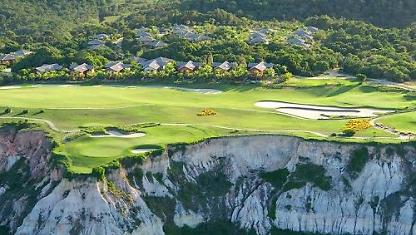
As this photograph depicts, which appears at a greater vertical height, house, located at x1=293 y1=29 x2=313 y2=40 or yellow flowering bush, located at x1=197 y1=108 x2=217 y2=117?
house, located at x1=293 y1=29 x2=313 y2=40

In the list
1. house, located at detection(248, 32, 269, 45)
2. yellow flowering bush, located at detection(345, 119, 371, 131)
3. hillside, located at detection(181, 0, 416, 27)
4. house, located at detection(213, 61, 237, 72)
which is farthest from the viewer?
hillside, located at detection(181, 0, 416, 27)

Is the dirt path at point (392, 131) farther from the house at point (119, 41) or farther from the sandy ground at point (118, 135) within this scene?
the house at point (119, 41)

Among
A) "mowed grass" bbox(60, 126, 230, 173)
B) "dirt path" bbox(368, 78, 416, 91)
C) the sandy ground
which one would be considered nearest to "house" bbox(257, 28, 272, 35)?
"dirt path" bbox(368, 78, 416, 91)

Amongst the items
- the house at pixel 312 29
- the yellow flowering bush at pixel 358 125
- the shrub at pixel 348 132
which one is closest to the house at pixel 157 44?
the house at pixel 312 29

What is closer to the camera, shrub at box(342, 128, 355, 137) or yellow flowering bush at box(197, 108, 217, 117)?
shrub at box(342, 128, 355, 137)

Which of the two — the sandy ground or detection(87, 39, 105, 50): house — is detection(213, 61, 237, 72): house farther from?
the sandy ground

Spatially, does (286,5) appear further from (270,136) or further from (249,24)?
(270,136)

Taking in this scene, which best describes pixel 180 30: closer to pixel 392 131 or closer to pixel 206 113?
pixel 206 113
